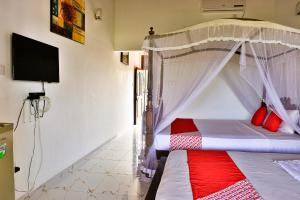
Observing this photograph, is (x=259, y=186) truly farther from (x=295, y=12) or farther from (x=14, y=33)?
(x=295, y=12)

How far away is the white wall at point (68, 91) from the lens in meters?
2.25

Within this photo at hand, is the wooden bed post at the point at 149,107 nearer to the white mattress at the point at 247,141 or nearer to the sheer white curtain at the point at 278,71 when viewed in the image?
the white mattress at the point at 247,141

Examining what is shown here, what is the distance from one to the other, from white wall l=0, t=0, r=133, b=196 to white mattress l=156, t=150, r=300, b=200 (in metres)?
1.51

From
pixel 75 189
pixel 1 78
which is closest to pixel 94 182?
pixel 75 189

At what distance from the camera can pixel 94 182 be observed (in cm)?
295

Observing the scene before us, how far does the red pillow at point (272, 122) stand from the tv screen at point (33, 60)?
285 centimetres

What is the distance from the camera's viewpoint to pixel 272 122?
3.28 meters

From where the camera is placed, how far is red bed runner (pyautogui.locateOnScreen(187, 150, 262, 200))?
149cm

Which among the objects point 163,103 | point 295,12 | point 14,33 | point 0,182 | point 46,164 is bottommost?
point 46,164

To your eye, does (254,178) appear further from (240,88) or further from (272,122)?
(240,88)

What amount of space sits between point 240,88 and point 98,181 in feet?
9.18

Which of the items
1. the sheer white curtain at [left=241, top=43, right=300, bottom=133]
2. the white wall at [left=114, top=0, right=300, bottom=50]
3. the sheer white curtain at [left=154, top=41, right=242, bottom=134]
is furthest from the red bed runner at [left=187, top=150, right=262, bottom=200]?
the white wall at [left=114, top=0, right=300, bottom=50]

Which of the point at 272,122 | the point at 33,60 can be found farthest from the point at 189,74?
the point at 33,60

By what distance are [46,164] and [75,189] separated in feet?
1.47
